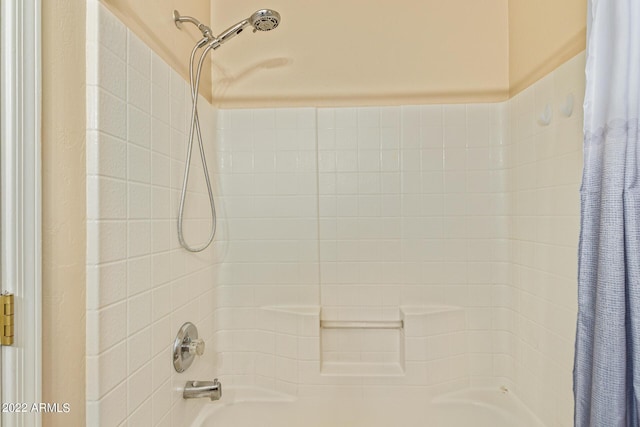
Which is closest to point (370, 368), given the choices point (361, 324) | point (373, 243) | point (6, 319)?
point (361, 324)

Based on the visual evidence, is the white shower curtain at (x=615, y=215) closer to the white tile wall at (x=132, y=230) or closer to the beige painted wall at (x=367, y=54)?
the beige painted wall at (x=367, y=54)

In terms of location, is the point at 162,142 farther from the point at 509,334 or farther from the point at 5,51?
the point at 509,334

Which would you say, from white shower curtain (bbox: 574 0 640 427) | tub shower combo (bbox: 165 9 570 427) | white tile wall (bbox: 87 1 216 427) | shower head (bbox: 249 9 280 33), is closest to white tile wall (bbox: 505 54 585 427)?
tub shower combo (bbox: 165 9 570 427)

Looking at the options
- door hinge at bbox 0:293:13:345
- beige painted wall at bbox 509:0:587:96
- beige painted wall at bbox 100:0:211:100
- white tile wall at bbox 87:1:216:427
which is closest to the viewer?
door hinge at bbox 0:293:13:345

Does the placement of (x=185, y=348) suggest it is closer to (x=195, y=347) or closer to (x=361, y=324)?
(x=195, y=347)

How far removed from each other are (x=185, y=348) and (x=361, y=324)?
0.79 metres

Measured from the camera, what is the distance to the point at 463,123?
1.58 metres

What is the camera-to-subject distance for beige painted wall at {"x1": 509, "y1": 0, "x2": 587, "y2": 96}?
112 centimetres

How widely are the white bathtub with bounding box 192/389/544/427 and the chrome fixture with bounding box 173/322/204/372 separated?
0.41 m

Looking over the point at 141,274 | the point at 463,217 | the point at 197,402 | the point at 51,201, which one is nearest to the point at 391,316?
the point at 463,217

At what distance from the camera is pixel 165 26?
1.15 meters

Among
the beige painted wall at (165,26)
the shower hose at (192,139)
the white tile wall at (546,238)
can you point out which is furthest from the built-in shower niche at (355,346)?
the beige painted wall at (165,26)

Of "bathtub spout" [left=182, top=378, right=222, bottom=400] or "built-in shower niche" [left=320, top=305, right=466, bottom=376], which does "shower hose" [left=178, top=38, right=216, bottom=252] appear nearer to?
"bathtub spout" [left=182, top=378, right=222, bottom=400]

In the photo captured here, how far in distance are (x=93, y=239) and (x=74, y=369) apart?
0.30 metres
